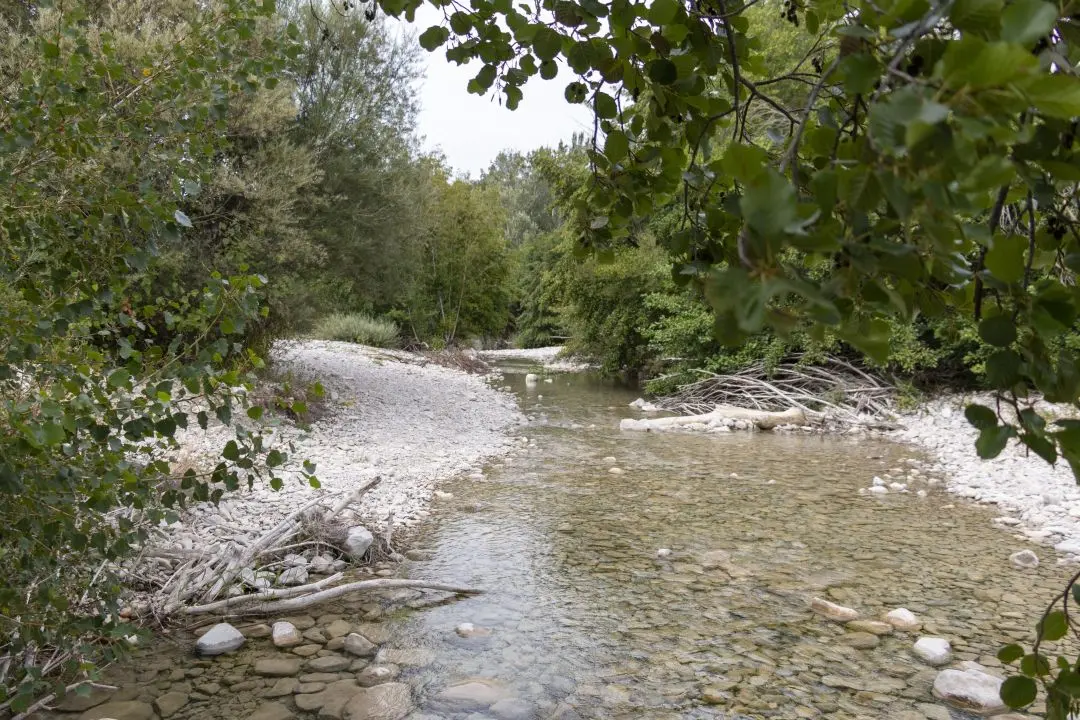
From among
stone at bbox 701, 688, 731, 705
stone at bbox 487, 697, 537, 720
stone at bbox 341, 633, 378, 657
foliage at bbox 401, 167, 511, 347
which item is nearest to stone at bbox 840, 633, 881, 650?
stone at bbox 701, 688, 731, 705

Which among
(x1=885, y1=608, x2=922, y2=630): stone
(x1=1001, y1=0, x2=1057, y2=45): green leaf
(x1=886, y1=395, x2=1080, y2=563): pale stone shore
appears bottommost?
(x1=885, y1=608, x2=922, y2=630): stone

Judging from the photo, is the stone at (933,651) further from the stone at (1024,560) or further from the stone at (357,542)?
the stone at (357,542)

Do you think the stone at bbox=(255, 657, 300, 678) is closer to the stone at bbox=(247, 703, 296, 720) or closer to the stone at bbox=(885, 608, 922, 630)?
the stone at bbox=(247, 703, 296, 720)

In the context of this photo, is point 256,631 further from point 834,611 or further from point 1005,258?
point 1005,258

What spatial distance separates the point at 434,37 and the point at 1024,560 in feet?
17.0

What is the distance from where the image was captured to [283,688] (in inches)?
118

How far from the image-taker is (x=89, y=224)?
2076 mm

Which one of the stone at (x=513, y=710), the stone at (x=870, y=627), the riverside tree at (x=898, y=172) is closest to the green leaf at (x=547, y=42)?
the riverside tree at (x=898, y=172)

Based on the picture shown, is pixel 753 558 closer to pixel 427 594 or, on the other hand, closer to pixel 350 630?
pixel 427 594

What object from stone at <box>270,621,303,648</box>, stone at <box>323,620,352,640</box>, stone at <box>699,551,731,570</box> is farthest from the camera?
stone at <box>699,551,731,570</box>

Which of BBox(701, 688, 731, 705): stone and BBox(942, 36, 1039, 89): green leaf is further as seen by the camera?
BBox(701, 688, 731, 705): stone

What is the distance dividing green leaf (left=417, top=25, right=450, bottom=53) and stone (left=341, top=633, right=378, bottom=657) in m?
2.82

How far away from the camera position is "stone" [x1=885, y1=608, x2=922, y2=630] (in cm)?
369

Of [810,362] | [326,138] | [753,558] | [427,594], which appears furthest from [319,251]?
[810,362]
